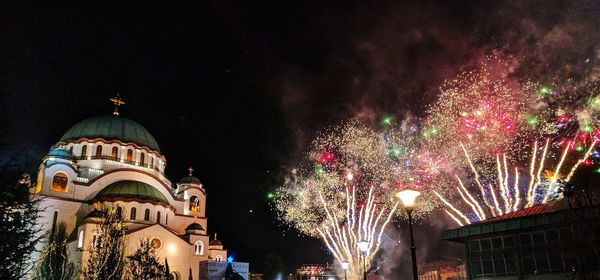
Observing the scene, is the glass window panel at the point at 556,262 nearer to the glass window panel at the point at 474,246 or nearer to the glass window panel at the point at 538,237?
the glass window panel at the point at 538,237

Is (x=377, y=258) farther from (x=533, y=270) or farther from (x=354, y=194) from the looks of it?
(x=533, y=270)

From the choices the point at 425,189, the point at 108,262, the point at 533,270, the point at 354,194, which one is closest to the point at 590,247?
the point at 533,270

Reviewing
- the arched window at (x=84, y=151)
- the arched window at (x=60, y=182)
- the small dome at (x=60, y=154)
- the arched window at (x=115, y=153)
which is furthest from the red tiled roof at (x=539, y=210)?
the arched window at (x=84, y=151)

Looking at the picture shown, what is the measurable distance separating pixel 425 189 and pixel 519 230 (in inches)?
368

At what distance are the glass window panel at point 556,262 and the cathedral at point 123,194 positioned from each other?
1246 inches

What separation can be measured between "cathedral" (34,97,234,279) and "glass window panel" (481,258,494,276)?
94.4 feet

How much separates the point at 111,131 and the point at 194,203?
1359 cm

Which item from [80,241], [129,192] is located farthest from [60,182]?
[80,241]

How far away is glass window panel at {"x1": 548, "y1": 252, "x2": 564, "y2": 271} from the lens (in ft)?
59.6

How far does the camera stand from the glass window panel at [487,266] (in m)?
20.4

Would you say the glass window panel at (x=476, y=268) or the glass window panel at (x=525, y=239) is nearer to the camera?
the glass window panel at (x=525, y=239)

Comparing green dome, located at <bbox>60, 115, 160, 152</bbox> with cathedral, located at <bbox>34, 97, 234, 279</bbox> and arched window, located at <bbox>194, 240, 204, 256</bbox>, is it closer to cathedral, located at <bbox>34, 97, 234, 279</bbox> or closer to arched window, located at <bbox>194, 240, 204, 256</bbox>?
cathedral, located at <bbox>34, 97, 234, 279</bbox>

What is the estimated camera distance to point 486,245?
20875mm

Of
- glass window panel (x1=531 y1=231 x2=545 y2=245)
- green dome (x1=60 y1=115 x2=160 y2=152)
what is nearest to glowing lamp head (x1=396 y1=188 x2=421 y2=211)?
glass window panel (x1=531 y1=231 x2=545 y2=245)
